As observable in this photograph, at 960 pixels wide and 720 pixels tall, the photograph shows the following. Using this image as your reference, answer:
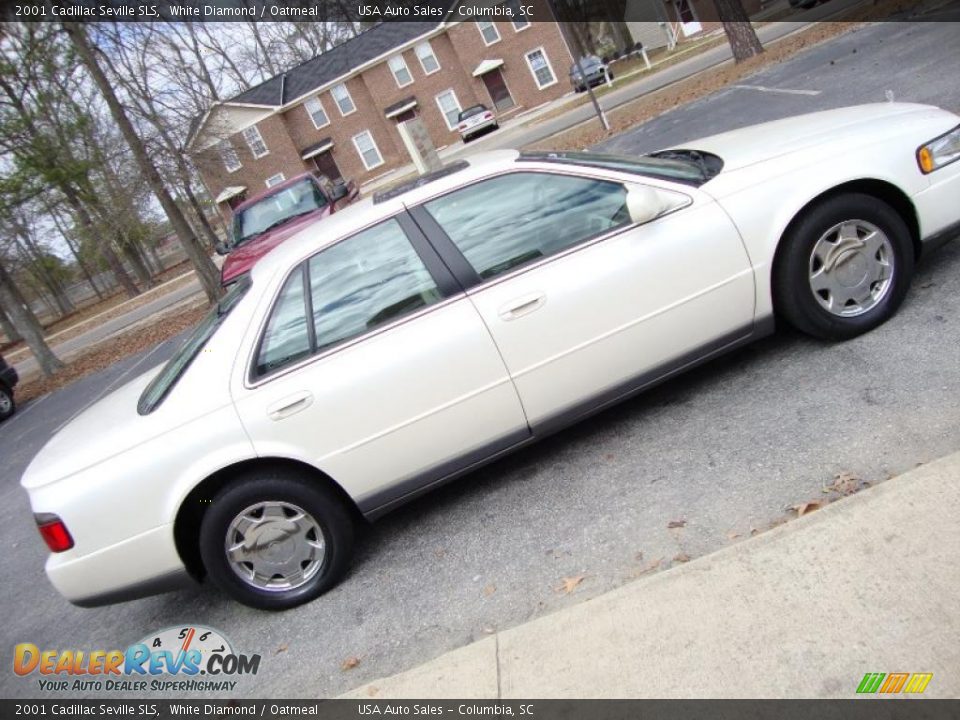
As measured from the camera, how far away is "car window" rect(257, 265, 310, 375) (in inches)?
146

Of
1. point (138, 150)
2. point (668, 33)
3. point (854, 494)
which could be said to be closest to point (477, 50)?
point (668, 33)

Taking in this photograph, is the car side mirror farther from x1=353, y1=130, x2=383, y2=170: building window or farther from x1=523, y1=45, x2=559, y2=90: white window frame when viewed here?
x1=353, y1=130, x2=383, y2=170: building window

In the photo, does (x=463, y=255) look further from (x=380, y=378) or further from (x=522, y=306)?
(x=380, y=378)

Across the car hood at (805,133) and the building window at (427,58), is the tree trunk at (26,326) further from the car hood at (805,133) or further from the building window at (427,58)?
the building window at (427,58)

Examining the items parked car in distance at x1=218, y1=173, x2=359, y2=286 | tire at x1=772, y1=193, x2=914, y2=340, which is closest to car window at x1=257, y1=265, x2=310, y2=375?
tire at x1=772, y1=193, x2=914, y2=340

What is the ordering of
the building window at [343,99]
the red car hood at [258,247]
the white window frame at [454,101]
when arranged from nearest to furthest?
the red car hood at [258,247] → the white window frame at [454,101] → the building window at [343,99]

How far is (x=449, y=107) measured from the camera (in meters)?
44.5

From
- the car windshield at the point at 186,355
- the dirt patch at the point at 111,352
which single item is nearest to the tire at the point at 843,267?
the car windshield at the point at 186,355

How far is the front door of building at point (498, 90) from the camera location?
43.4 metres

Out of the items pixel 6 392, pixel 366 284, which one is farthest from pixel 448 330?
pixel 6 392

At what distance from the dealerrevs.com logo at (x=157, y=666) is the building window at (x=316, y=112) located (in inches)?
1760

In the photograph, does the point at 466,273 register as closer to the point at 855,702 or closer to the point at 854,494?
the point at 854,494

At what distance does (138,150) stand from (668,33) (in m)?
35.5

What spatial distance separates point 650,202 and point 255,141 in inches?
1794
